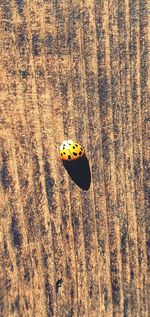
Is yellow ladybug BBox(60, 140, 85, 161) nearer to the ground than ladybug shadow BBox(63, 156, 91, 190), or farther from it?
farther from it

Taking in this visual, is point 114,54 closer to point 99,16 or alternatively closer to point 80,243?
point 99,16

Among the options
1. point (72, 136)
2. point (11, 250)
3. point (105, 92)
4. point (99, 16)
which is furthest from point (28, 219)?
point (99, 16)

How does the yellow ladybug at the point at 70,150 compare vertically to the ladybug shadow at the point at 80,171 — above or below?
above
